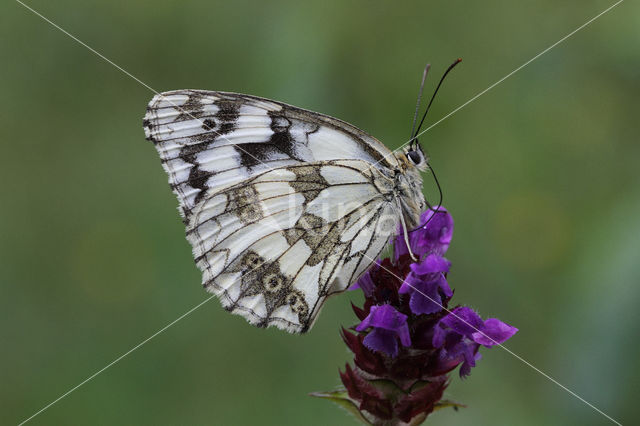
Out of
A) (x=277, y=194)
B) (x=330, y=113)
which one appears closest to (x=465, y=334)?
(x=277, y=194)

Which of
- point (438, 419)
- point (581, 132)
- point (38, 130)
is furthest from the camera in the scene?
point (38, 130)

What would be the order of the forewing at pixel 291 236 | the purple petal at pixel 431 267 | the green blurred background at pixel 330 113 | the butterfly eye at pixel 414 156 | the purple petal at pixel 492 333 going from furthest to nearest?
1. the green blurred background at pixel 330 113
2. the butterfly eye at pixel 414 156
3. the forewing at pixel 291 236
4. the purple petal at pixel 492 333
5. the purple petal at pixel 431 267

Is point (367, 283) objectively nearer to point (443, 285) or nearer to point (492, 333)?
point (443, 285)

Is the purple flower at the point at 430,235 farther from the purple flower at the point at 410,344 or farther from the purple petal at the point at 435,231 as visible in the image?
the purple flower at the point at 410,344

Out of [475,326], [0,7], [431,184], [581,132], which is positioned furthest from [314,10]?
[475,326]

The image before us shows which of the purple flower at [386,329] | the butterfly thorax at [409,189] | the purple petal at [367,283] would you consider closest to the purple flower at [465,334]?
the purple flower at [386,329]

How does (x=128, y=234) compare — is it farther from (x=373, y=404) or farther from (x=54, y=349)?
(x=373, y=404)
